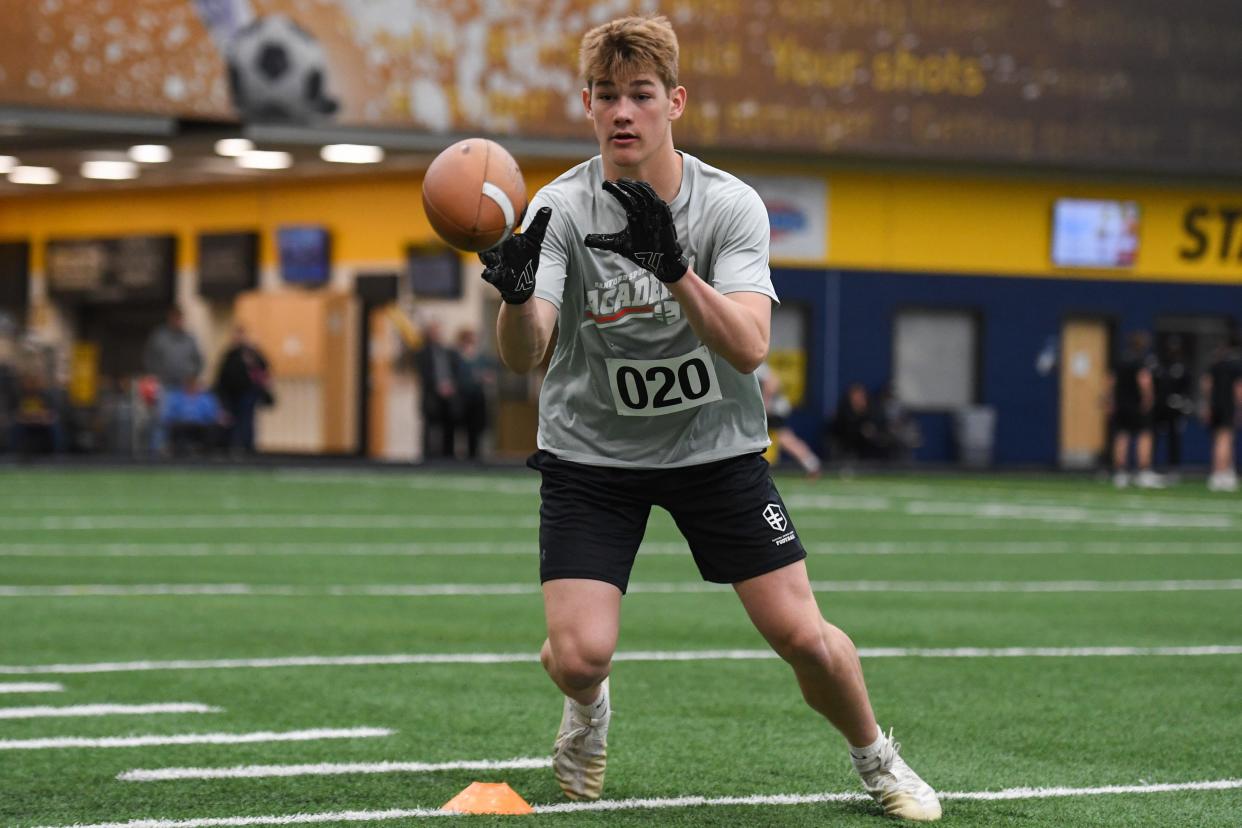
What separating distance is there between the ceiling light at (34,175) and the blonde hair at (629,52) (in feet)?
102

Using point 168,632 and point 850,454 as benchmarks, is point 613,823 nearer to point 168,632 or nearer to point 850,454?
point 168,632

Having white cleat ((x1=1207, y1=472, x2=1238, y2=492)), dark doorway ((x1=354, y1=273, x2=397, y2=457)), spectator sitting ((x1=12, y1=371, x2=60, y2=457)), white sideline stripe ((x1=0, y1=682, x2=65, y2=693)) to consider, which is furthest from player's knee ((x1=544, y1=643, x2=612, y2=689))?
dark doorway ((x1=354, y1=273, x2=397, y2=457))

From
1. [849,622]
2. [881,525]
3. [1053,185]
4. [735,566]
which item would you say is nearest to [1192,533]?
[881,525]

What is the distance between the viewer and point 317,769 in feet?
22.1

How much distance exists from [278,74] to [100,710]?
22.6 m

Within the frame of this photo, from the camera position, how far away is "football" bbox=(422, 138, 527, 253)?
18.4ft

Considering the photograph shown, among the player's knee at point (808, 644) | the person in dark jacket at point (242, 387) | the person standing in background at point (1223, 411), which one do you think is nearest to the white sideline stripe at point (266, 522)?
the person in dark jacket at point (242, 387)

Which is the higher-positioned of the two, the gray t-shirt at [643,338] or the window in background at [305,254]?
the window in background at [305,254]

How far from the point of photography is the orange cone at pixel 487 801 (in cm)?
601

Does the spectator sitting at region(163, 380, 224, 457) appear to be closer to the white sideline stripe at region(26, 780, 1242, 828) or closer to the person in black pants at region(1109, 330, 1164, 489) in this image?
the person in black pants at region(1109, 330, 1164, 489)

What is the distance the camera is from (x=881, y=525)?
64.1 feet

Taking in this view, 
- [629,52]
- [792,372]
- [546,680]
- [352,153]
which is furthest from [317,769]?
[792,372]

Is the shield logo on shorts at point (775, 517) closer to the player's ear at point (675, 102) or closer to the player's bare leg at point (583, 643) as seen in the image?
the player's bare leg at point (583, 643)

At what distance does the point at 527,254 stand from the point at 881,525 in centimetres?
1437
